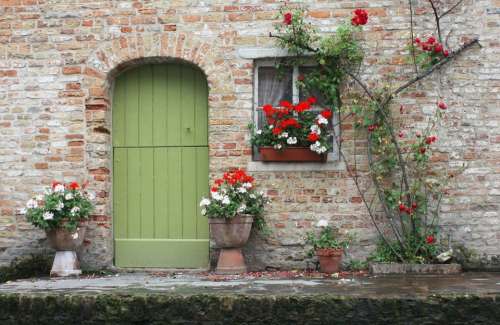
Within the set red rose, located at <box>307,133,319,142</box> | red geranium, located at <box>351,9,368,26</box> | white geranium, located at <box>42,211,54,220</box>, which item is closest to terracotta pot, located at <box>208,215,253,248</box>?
red rose, located at <box>307,133,319,142</box>

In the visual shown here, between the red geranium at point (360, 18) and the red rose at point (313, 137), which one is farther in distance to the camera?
the red rose at point (313, 137)

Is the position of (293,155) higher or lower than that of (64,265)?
higher

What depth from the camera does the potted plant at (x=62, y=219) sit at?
682 cm

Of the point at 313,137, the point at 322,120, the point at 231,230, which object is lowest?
the point at 231,230

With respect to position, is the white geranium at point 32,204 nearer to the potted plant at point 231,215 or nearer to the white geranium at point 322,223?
the potted plant at point 231,215

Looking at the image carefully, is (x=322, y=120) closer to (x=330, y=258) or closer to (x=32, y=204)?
(x=330, y=258)

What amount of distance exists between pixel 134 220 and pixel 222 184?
46.5 inches

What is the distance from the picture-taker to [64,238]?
6.92 m

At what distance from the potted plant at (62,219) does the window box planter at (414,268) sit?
299 cm

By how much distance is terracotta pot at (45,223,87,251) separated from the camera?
272 inches

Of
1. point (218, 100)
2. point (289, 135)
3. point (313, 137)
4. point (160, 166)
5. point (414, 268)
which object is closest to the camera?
point (414, 268)

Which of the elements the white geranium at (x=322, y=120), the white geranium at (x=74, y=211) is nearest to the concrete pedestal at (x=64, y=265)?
the white geranium at (x=74, y=211)

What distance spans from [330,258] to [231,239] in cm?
100

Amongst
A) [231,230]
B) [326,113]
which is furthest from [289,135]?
[231,230]
